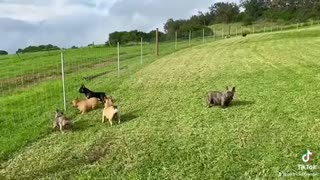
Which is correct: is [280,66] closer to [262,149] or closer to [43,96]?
[43,96]

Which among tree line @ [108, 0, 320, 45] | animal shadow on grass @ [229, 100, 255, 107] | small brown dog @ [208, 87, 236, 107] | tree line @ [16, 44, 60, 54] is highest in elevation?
tree line @ [108, 0, 320, 45]

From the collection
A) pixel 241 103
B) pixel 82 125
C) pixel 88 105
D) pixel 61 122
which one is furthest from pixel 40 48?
pixel 241 103

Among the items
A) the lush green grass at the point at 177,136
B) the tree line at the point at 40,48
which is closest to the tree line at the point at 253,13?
the tree line at the point at 40,48

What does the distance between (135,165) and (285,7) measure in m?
106

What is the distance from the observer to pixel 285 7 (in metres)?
105

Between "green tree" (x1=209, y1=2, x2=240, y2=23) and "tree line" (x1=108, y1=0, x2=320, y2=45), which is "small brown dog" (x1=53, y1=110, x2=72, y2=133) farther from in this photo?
"green tree" (x1=209, y1=2, x2=240, y2=23)

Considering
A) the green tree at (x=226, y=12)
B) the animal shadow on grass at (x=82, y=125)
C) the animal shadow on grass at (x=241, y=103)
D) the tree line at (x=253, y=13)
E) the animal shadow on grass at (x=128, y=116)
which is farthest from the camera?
the green tree at (x=226, y=12)

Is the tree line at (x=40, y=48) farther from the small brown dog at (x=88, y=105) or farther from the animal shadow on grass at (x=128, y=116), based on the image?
the animal shadow on grass at (x=128, y=116)

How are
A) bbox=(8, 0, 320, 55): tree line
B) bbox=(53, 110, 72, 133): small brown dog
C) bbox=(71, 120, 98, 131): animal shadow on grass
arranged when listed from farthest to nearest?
1. bbox=(8, 0, 320, 55): tree line
2. bbox=(71, 120, 98, 131): animal shadow on grass
3. bbox=(53, 110, 72, 133): small brown dog

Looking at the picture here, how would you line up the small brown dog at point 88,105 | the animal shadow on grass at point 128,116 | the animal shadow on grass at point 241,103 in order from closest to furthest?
the animal shadow on grass at point 128,116 → the animal shadow on grass at point 241,103 → the small brown dog at point 88,105

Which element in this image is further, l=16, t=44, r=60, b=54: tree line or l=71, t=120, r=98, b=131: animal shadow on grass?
l=16, t=44, r=60, b=54: tree line

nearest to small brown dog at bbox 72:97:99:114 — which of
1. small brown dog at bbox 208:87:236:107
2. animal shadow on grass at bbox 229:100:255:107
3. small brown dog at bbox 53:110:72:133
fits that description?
small brown dog at bbox 53:110:72:133

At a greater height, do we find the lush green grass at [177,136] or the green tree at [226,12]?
the green tree at [226,12]

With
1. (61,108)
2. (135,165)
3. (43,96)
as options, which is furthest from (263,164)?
(43,96)
